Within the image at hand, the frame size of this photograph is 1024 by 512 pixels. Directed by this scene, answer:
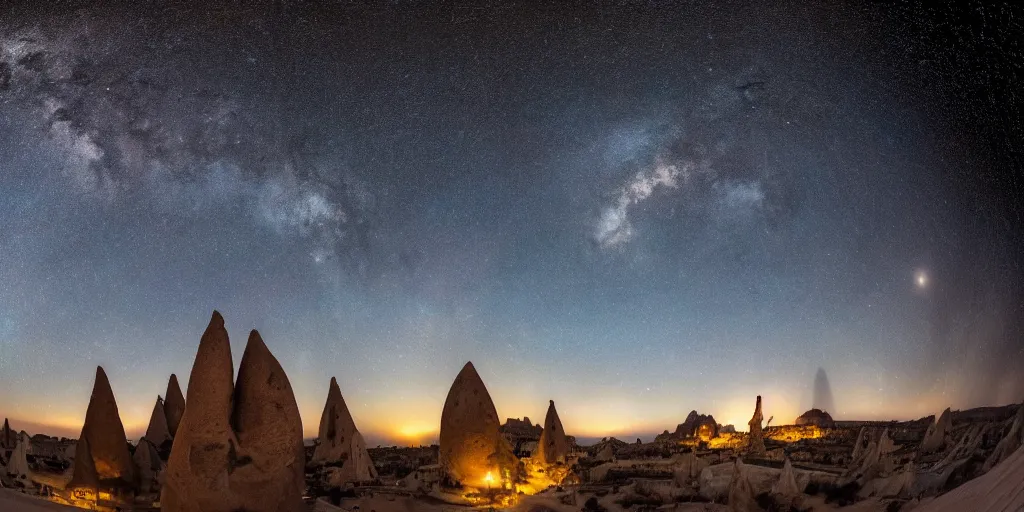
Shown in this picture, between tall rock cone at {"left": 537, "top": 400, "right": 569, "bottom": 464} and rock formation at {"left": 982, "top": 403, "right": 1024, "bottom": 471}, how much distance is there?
29.8 metres

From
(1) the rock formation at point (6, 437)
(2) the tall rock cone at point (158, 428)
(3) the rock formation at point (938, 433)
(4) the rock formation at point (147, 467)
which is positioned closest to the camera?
(3) the rock formation at point (938, 433)

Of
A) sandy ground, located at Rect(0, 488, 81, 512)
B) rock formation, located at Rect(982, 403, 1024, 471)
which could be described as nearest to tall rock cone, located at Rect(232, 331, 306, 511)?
sandy ground, located at Rect(0, 488, 81, 512)

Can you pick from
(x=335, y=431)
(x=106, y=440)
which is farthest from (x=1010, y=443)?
(x=335, y=431)

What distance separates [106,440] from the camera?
27.5 metres

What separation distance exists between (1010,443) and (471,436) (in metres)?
24.4

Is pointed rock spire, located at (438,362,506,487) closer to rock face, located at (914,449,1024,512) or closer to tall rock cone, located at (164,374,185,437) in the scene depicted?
tall rock cone, located at (164,374,185,437)

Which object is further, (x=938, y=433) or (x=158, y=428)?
(x=158, y=428)

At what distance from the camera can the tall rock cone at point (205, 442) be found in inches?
752

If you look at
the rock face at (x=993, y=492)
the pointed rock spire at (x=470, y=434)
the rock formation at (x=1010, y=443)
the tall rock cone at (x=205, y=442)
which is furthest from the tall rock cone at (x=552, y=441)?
the rock formation at (x=1010, y=443)

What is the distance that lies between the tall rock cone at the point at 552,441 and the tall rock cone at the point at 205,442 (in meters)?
25.4

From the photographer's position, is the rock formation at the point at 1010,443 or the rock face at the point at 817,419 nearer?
the rock formation at the point at 1010,443

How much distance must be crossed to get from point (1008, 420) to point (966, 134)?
7439 millimetres

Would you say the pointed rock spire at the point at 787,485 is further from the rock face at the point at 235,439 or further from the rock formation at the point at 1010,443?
the rock face at the point at 235,439

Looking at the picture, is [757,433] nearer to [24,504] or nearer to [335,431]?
[335,431]
